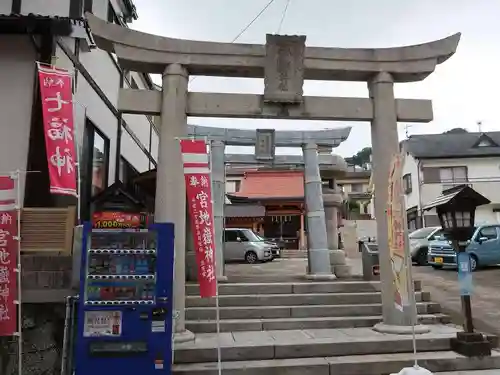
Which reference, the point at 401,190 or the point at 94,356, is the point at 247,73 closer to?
the point at 401,190

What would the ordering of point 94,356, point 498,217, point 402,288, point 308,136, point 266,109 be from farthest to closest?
1. point 498,217
2. point 308,136
3. point 266,109
4. point 402,288
5. point 94,356

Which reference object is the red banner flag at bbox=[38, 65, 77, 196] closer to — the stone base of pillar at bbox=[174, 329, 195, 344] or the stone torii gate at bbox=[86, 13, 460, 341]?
the stone torii gate at bbox=[86, 13, 460, 341]

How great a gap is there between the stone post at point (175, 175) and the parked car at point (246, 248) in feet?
42.6

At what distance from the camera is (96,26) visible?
6715 millimetres

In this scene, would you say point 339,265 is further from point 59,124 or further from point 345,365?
point 59,124

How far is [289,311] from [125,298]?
3.56 meters

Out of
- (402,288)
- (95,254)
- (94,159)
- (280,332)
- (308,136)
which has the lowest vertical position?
(280,332)

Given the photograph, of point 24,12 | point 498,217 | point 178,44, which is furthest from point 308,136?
point 498,217

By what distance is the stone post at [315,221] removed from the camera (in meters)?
10.3

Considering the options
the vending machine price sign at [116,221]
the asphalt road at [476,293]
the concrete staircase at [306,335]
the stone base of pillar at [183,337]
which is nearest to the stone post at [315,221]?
the concrete staircase at [306,335]

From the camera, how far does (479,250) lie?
15.7 metres

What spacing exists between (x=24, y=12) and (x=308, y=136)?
278 inches

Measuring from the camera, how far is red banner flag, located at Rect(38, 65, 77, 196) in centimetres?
614

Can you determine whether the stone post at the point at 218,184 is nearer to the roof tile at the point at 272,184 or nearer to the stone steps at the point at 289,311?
the stone steps at the point at 289,311
